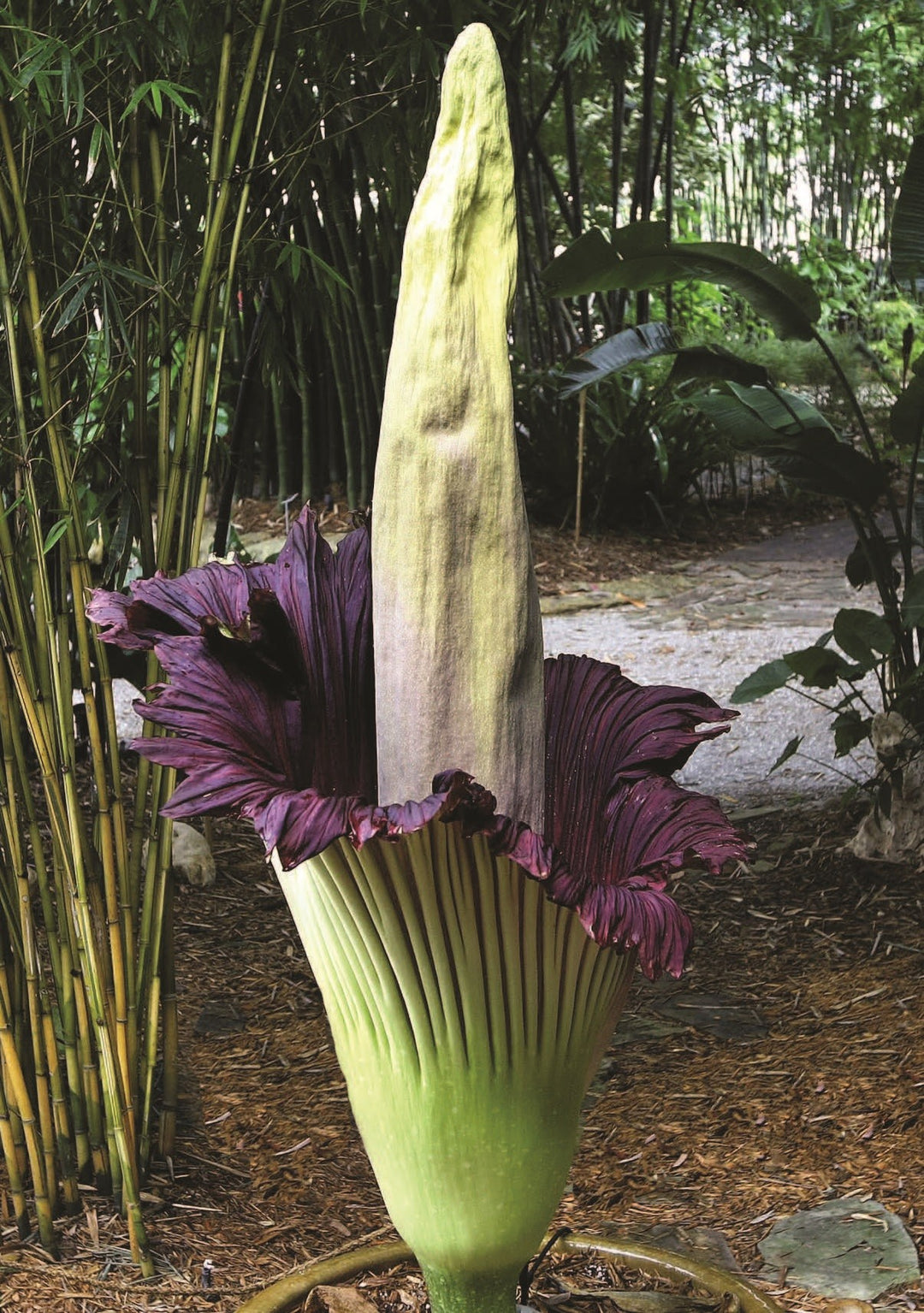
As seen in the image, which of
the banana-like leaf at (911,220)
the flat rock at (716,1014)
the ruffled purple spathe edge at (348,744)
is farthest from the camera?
the banana-like leaf at (911,220)

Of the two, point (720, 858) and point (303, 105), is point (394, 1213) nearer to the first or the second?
point (720, 858)

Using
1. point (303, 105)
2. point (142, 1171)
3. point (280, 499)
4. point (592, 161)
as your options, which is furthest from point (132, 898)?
point (592, 161)

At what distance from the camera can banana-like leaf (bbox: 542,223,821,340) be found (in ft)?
8.53

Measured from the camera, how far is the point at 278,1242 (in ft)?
5.39

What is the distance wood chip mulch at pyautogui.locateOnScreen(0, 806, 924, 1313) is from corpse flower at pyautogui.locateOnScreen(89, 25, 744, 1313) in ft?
1.24

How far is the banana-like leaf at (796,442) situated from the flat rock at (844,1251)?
1455mm

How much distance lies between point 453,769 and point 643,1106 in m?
1.41

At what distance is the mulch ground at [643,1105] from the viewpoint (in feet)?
5.24

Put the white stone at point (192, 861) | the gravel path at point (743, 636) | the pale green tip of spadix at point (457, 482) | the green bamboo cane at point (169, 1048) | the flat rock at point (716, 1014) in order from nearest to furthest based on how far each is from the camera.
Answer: the pale green tip of spadix at point (457, 482) → the green bamboo cane at point (169, 1048) → the flat rock at point (716, 1014) → the white stone at point (192, 861) → the gravel path at point (743, 636)

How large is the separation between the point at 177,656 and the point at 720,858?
40 centimetres

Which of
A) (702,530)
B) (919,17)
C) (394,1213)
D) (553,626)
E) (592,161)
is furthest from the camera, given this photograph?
(592,161)

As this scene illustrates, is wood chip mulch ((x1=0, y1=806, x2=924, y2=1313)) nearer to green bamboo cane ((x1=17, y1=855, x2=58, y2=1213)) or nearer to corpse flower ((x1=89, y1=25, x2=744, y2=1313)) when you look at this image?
green bamboo cane ((x1=17, y1=855, x2=58, y2=1213))

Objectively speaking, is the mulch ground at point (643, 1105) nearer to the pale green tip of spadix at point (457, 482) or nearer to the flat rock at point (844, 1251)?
the flat rock at point (844, 1251)

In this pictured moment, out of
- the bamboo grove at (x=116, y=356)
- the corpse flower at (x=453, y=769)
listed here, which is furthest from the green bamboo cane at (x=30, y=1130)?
the corpse flower at (x=453, y=769)
